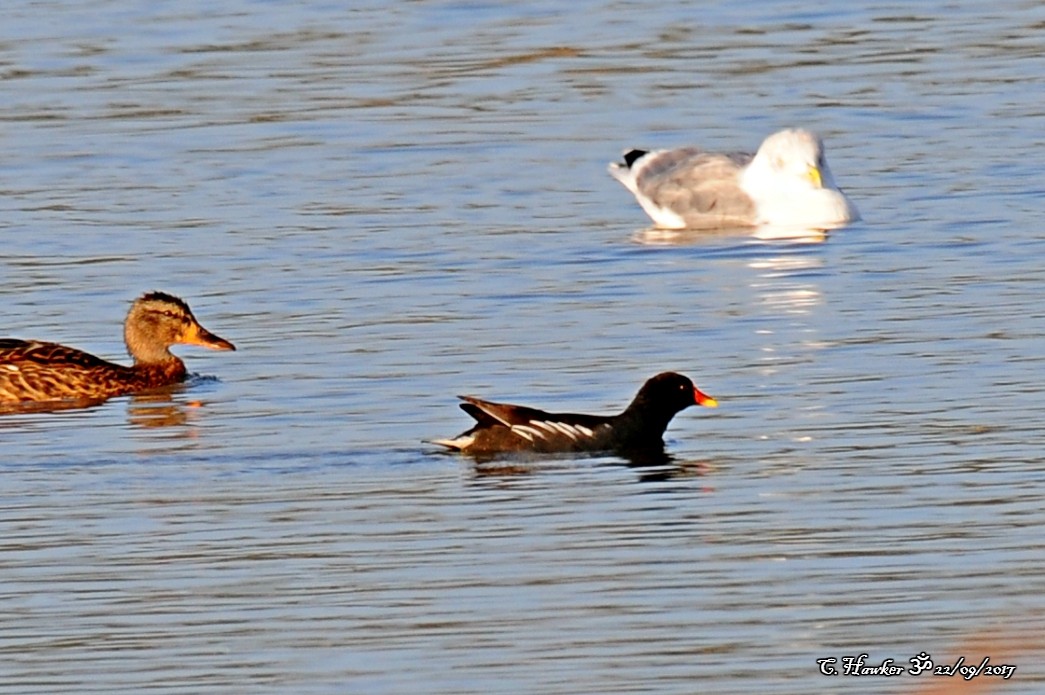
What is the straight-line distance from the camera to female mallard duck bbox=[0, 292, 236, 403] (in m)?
14.2

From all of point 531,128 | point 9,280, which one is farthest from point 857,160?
point 9,280

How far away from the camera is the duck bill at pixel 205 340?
47.5ft

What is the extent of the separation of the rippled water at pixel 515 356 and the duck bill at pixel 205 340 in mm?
149

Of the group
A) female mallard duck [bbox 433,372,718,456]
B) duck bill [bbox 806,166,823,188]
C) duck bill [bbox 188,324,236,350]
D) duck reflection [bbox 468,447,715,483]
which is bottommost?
duck reflection [bbox 468,447,715,483]

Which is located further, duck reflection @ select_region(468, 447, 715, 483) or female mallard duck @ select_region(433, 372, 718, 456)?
female mallard duck @ select_region(433, 372, 718, 456)

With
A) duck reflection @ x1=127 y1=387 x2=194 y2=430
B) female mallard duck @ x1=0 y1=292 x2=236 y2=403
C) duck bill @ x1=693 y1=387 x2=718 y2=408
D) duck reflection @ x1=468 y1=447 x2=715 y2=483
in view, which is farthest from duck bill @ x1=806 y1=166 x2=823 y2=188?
duck reflection @ x1=468 y1=447 x2=715 y2=483

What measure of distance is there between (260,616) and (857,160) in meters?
12.6

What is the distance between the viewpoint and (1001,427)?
11.5m

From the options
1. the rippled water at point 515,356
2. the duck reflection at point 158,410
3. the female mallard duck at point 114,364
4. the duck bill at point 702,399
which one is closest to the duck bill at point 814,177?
the rippled water at point 515,356

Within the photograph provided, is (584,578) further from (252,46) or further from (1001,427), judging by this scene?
(252,46)

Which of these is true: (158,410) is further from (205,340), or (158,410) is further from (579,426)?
(579,426)

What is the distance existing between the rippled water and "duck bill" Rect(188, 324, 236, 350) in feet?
0.49

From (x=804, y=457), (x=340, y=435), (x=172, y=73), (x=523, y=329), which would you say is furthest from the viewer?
(x=172, y=73)

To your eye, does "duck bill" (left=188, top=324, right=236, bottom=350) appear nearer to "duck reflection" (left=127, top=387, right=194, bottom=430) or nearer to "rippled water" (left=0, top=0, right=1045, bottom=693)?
"rippled water" (left=0, top=0, right=1045, bottom=693)
